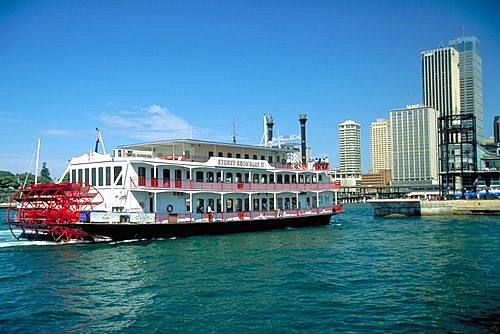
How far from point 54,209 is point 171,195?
7109 mm

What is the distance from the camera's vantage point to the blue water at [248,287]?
13039mm

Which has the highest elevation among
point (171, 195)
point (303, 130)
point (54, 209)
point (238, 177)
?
point (303, 130)

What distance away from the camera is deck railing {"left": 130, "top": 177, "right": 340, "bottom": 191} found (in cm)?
2937

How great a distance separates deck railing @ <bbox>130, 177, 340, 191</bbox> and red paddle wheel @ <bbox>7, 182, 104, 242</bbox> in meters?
2.77

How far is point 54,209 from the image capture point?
27328mm

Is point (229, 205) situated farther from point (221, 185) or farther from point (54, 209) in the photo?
point (54, 209)

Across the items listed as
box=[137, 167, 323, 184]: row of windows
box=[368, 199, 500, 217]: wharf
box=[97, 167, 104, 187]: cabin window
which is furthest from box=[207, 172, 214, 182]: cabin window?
box=[368, 199, 500, 217]: wharf

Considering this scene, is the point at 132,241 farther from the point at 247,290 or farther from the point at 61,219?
the point at 247,290

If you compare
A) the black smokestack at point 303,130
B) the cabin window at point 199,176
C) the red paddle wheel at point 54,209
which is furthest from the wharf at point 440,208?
the red paddle wheel at point 54,209

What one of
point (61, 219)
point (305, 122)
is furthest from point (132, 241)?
point (305, 122)

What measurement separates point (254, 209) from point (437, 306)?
76.8ft

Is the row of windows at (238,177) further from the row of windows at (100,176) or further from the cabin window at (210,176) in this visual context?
the row of windows at (100,176)

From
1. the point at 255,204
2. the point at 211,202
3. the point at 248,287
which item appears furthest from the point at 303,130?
the point at 248,287

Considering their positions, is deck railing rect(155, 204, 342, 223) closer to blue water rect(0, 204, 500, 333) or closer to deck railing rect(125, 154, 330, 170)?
blue water rect(0, 204, 500, 333)
